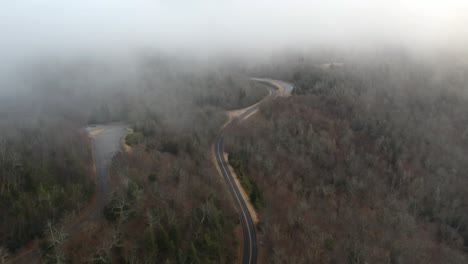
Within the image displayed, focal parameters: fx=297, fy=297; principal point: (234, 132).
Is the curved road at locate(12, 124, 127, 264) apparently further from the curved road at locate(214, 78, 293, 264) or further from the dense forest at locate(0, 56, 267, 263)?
the curved road at locate(214, 78, 293, 264)

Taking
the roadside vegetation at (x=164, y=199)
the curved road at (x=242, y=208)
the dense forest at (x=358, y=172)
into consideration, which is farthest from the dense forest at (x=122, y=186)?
the dense forest at (x=358, y=172)

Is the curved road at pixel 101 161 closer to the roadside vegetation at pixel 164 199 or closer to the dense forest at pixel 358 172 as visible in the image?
the roadside vegetation at pixel 164 199

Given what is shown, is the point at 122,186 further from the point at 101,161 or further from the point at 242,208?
the point at 242,208

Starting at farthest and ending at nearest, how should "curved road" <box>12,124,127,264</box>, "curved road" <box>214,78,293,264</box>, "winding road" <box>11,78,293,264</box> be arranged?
"curved road" <box>214,78,293,264</box> → "winding road" <box>11,78,293,264</box> → "curved road" <box>12,124,127,264</box>

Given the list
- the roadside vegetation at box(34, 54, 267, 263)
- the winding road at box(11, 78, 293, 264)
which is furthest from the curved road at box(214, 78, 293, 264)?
the roadside vegetation at box(34, 54, 267, 263)

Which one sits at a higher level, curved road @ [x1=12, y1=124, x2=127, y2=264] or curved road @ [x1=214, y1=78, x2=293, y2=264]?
curved road @ [x1=12, y1=124, x2=127, y2=264]

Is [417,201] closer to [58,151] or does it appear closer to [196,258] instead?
[196,258]
